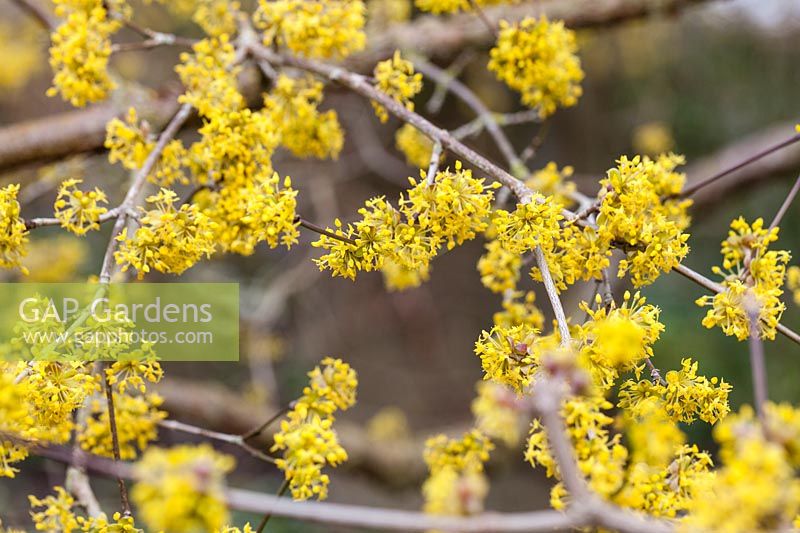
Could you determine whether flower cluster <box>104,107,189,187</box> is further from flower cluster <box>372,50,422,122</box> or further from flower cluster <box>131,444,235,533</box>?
flower cluster <box>131,444,235,533</box>

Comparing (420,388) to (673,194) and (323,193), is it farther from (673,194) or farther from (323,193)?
(673,194)

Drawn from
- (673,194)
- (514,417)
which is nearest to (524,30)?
(673,194)

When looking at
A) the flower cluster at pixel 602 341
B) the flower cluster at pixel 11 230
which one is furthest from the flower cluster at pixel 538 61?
the flower cluster at pixel 11 230

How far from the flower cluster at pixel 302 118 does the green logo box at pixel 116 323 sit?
47 cm

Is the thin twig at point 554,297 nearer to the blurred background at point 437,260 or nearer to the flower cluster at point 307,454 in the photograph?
the flower cluster at point 307,454

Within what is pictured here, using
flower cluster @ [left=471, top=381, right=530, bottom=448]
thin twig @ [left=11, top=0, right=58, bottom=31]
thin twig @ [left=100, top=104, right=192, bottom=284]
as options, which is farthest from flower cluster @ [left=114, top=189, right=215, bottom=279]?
thin twig @ [left=11, top=0, right=58, bottom=31]

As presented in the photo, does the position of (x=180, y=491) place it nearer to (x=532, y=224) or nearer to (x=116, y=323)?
(x=116, y=323)

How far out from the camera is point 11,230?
1127mm

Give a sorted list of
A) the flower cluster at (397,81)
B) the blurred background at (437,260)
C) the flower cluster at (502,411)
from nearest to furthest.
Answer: the flower cluster at (502,411) → the flower cluster at (397,81) → the blurred background at (437,260)

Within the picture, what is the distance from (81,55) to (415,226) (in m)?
0.84

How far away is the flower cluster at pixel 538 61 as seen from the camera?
1504mm

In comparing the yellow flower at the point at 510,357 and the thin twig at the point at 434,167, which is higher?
the thin twig at the point at 434,167

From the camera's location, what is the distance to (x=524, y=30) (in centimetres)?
152

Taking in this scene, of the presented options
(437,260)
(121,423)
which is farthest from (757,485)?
(437,260)
